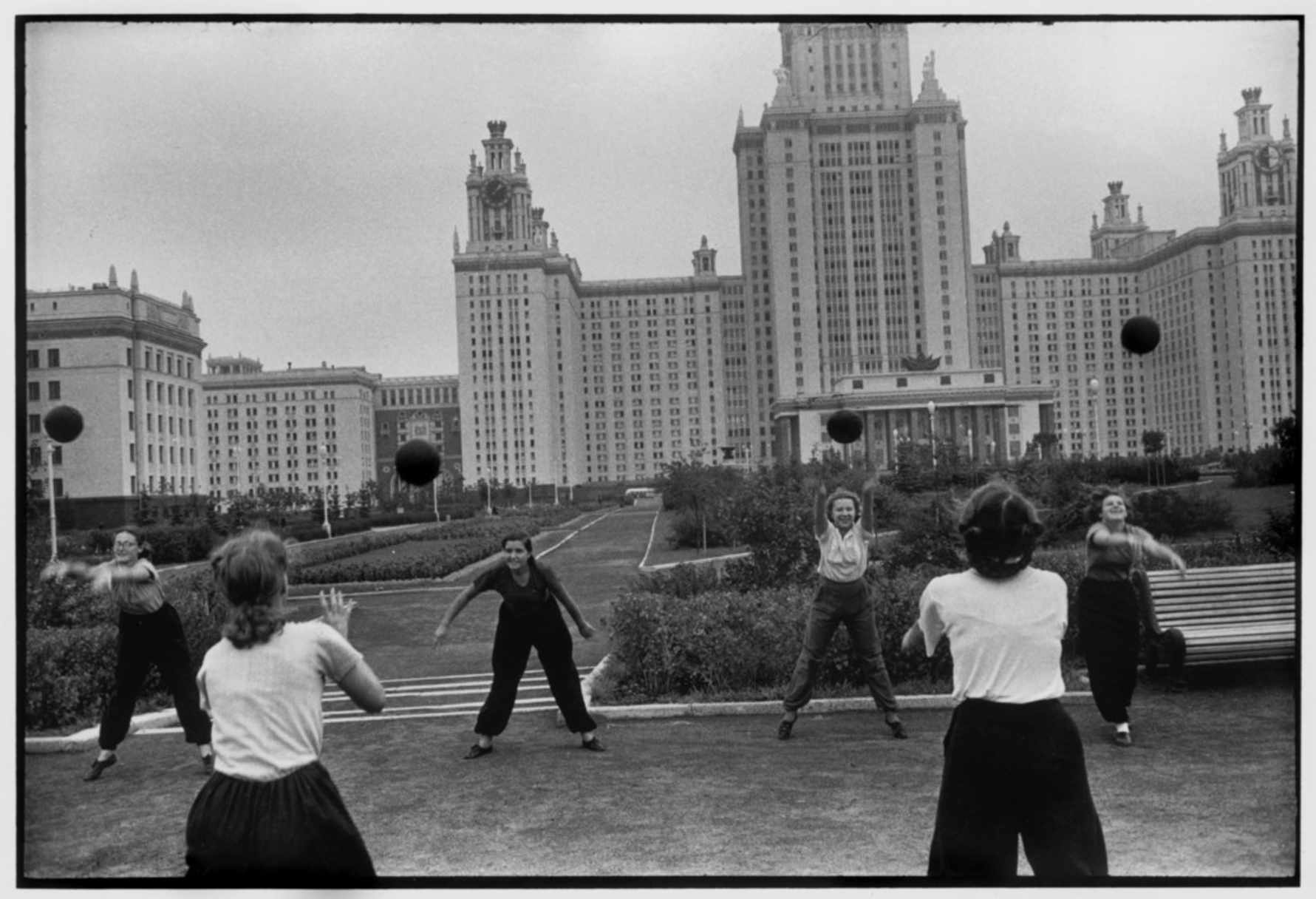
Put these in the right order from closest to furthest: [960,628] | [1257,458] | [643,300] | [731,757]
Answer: [960,628], [731,757], [1257,458], [643,300]

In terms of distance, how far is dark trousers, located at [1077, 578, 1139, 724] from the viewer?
4.79 meters

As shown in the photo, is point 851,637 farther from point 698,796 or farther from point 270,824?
point 270,824

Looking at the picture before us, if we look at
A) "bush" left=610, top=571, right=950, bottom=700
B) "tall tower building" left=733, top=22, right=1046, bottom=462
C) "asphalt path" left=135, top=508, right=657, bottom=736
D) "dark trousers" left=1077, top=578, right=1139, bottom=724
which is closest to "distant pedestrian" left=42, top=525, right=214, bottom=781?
"asphalt path" left=135, top=508, right=657, bottom=736

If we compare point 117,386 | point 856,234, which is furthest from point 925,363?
point 117,386

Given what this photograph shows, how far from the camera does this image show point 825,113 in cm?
747

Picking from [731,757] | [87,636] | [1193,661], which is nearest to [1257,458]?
[1193,661]

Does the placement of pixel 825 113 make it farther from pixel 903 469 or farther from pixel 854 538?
pixel 854 538

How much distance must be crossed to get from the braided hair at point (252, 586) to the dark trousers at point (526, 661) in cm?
169

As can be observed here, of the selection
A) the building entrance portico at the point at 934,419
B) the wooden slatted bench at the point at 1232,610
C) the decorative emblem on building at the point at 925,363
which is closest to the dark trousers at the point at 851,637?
the building entrance portico at the point at 934,419

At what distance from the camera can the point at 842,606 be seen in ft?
16.3

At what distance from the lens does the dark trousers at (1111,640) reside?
4785 millimetres

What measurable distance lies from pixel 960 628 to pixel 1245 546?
2.67 metres

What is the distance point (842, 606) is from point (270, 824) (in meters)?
2.76

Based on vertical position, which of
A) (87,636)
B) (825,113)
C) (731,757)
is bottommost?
(731,757)
